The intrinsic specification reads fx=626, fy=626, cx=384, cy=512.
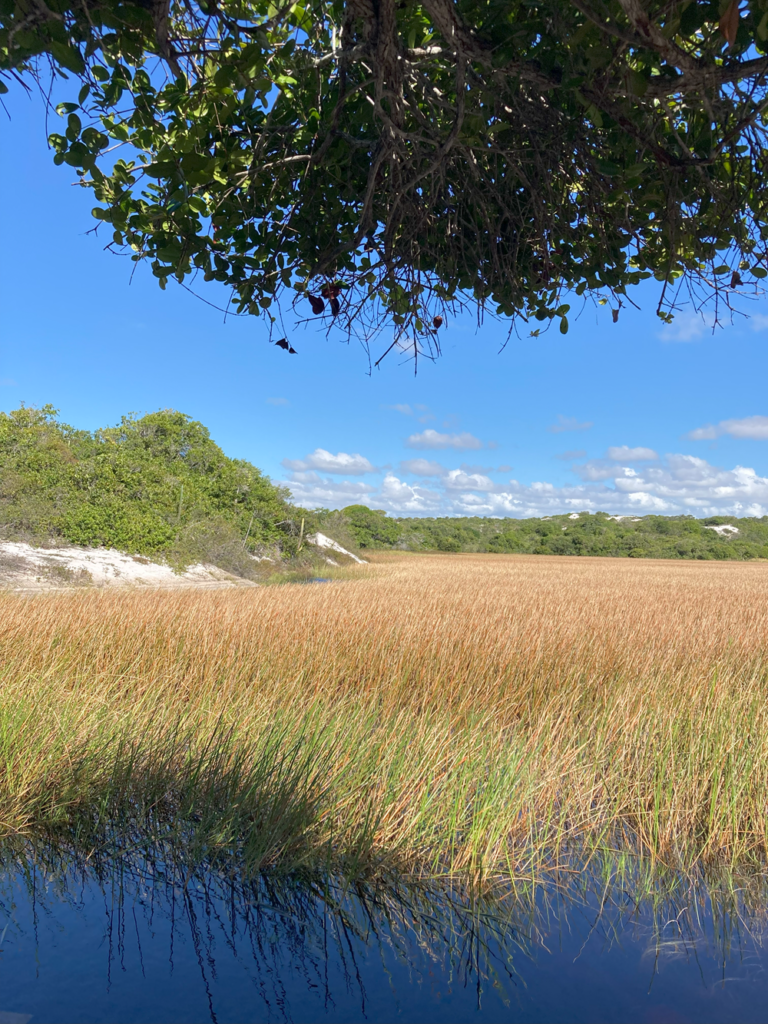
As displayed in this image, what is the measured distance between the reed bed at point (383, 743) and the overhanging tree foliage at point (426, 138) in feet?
7.80

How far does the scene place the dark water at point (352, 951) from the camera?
203cm

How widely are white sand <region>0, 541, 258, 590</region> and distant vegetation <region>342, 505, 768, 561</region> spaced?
34115 millimetres

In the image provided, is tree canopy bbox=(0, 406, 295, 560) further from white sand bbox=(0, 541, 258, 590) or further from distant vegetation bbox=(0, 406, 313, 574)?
white sand bbox=(0, 541, 258, 590)

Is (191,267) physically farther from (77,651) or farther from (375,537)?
(375,537)

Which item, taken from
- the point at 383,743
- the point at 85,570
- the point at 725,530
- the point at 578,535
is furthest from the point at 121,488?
the point at 725,530

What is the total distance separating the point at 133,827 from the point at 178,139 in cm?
300

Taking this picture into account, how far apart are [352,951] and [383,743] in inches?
54.4

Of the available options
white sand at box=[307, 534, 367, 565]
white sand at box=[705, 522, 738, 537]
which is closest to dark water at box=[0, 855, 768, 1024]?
white sand at box=[307, 534, 367, 565]

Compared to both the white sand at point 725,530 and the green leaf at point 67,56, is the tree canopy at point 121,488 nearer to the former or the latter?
the green leaf at point 67,56

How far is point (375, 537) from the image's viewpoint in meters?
62.6

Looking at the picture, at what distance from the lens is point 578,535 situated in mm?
68688

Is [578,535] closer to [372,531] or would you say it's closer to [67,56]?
[372,531]

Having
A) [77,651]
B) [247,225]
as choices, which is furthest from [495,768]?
[77,651]

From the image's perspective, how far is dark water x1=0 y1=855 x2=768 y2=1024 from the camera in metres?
2.03
